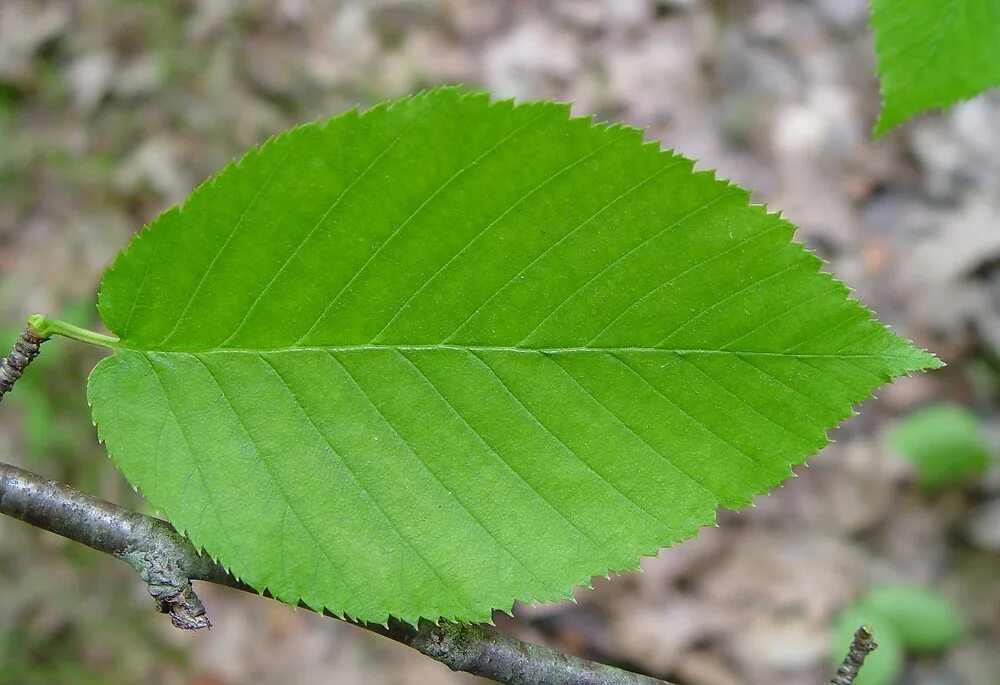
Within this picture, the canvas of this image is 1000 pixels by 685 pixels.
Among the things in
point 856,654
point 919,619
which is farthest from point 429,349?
point 919,619

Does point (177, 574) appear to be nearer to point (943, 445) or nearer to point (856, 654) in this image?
point (856, 654)

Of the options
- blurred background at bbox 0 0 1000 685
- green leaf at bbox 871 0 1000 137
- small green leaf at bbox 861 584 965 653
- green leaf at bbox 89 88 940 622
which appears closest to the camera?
green leaf at bbox 89 88 940 622

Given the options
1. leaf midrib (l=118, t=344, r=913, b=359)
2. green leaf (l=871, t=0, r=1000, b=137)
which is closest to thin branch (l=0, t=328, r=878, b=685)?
leaf midrib (l=118, t=344, r=913, b=359)

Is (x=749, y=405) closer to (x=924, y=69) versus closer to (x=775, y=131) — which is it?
(x=924, y=69)

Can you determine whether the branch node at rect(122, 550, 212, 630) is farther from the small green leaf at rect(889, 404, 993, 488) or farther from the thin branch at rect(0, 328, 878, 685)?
the small green leaf at rect(889, 404, 993, 488)

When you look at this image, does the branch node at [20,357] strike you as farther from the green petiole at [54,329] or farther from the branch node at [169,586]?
the branch node at [169,586]

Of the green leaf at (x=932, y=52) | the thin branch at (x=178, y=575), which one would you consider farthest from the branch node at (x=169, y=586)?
the green leaf at (x=932, y=52)
